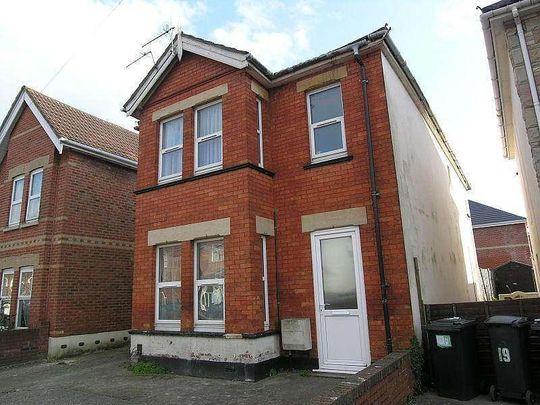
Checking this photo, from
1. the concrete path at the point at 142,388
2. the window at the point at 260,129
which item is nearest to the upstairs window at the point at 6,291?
the concrete path at the point at 142,388

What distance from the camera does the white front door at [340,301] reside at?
700 centimetres

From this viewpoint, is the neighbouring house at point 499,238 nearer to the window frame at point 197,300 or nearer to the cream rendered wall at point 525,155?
the cream rendered wall at point 525,155

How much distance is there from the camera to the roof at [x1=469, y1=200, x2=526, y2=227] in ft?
91.4

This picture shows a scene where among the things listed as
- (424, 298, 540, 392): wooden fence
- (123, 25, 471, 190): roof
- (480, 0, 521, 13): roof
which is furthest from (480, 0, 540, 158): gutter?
(424, 298, 540, 392): wooden fence

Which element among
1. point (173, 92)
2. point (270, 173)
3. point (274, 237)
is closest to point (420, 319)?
point (274, 237)

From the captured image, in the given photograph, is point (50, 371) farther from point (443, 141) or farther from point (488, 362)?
point (443, 141)

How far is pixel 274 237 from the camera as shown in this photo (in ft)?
26.8

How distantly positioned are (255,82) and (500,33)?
4.68m

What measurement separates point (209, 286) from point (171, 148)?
3.43m

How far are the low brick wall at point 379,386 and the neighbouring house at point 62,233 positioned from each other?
878 centimetres

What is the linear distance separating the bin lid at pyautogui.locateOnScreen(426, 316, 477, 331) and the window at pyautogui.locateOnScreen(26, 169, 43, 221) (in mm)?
11275

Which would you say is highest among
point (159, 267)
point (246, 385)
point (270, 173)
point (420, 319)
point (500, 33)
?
point (500, 33)

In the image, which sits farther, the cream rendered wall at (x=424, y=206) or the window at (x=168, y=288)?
the window at (x=168, y=288)

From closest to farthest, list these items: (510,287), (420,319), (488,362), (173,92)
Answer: (488,362) → (420,319) → (173,92) → (510,287)
